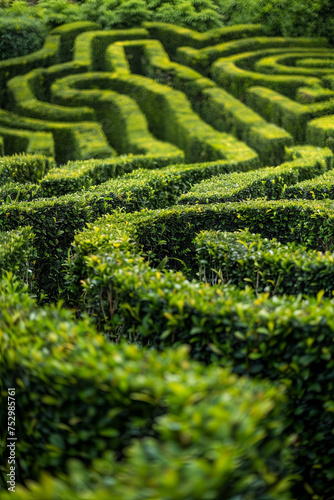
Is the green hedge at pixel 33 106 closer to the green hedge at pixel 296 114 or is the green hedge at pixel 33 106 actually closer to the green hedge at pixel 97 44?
the green hedge at pixel 97 44

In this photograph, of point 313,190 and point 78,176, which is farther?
point 78,176

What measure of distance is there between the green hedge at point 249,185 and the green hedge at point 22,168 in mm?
4831

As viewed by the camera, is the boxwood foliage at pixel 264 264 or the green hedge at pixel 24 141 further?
the green hedge at pixel 24 141

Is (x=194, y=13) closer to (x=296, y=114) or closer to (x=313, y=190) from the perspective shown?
(x=296, y=114)

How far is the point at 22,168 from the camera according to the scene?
1284 cm

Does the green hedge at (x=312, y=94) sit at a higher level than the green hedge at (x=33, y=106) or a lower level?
higher

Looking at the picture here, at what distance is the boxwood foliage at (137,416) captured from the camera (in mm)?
2559

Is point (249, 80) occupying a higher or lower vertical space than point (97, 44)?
lower

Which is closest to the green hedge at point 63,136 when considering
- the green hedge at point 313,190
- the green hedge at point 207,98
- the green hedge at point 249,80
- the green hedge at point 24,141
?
the green hedge at point 24,141

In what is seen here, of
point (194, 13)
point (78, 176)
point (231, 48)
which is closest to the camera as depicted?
point (78, 176)

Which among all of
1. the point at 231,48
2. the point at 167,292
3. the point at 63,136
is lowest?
the point at 63,136

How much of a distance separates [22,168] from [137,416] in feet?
35.6

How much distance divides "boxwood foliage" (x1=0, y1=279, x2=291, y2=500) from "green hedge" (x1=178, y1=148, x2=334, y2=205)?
644cm

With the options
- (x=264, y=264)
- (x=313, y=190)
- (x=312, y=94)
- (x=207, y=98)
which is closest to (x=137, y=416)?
(x=264, y=264)
